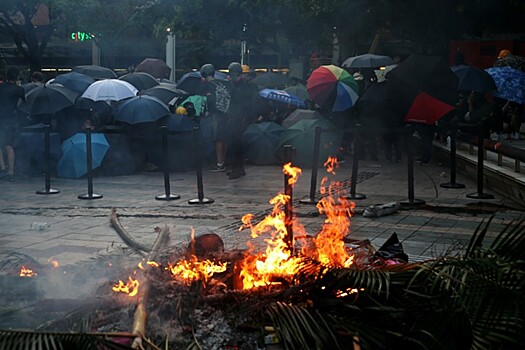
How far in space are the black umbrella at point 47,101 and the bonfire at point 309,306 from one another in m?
7.43

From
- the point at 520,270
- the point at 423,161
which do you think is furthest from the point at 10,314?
the point at 423,161

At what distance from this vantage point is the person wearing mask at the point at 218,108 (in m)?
11.5

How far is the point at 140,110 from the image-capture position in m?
11.1

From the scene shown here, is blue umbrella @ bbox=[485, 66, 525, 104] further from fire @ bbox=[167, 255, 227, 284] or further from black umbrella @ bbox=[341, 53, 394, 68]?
fire @ bbox=[167, 255, 227, 284]

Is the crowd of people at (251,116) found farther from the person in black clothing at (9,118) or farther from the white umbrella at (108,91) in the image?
the white umbrella at (108,91)

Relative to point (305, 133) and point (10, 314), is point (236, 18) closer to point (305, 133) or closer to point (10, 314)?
point (305, 133)

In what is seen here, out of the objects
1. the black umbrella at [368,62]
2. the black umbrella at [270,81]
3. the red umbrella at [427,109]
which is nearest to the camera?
the red umbrella at [427,109]

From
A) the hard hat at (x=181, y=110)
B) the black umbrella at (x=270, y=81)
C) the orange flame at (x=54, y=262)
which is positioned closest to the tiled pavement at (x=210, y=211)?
the orange flame at (x=54, y=262)

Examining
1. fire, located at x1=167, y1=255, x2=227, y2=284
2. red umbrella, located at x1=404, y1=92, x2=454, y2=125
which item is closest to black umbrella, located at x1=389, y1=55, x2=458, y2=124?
red umbrella, located at x1=404, y1=92, x2=454, y2=125

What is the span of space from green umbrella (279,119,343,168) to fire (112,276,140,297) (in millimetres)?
7614

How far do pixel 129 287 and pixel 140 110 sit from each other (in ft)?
24.7

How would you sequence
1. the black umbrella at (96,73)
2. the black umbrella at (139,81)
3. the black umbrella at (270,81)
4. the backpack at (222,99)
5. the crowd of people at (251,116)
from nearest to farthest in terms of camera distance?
the crowd of people at (251,116) < the backpack at (222,99) < the black umbrella at (139,81) < the black umbrella at (96,73) < the black umbrella at (270,81)

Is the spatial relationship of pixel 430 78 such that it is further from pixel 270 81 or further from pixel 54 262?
pixel 270 81

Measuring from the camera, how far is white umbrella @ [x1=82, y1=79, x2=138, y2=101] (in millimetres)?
11516
